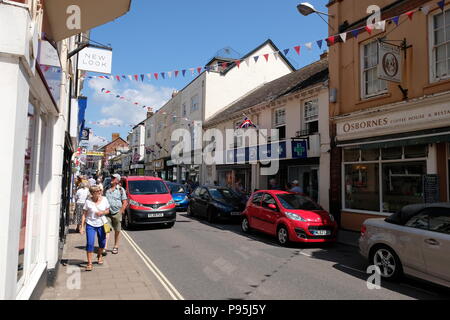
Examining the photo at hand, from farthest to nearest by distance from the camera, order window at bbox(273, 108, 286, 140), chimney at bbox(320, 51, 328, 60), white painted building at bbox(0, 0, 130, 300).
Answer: chimney at bbox(320, 51, 328, 60), window at bbox(273, 108, 286, 140), white painted building at bbox(0, 0, 130, 300)

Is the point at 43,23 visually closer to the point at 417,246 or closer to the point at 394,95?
the point at 417,246

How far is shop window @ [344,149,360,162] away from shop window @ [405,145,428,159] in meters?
1.93

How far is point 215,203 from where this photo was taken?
13.4 metres

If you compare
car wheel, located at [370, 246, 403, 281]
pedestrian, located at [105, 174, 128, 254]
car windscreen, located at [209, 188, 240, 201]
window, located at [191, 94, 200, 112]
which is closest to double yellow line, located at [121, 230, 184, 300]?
pedestrian, located at [105, 174, 128, 254]

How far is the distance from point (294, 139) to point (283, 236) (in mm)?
6505

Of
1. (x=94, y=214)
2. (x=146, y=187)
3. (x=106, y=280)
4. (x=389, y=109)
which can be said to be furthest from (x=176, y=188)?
(x=106, y=280)

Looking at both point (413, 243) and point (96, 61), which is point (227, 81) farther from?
point (413, 243)

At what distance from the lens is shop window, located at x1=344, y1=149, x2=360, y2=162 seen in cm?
1198

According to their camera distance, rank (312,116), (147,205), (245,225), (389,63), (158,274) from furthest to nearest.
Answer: (312,116) → (147,205) → (245,225) → (389,63) → (158,274)

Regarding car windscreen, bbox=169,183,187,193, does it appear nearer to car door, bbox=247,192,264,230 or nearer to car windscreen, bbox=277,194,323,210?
car door, bbox=247,192,264,230

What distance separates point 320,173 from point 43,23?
37.8 feet

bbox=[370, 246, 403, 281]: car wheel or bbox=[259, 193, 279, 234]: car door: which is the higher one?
bbox=[259, 193, 279, 234]: car door

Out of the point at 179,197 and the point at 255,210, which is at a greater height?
the point at 255,210
